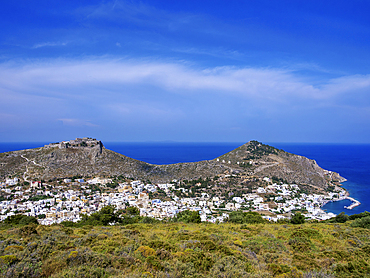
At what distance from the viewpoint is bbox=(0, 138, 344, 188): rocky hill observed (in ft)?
A: 133

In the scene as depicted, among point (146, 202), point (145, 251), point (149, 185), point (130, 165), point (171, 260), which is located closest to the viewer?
point (171, 260)

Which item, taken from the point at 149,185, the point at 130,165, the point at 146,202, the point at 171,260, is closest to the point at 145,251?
the point at 171,260

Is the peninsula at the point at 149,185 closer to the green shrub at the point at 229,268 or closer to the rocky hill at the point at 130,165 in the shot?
the rocky hill at the point at 130,165

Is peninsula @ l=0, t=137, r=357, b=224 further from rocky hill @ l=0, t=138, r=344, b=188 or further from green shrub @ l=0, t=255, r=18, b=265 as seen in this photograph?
green shrub @ l=0, t=255, r=18, b=265

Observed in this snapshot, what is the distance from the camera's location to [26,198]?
30.5 meters

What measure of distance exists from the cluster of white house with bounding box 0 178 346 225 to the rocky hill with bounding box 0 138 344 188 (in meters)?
4.62

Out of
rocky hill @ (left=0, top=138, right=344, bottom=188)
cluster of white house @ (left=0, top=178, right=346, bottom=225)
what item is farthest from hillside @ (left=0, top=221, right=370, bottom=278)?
rocky hill @ (left=0, top=138, right=344, bottom=188)

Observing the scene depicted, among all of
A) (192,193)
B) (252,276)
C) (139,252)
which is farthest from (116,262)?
(192,193)

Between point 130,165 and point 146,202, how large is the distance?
16814 millimetres

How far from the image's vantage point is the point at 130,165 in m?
49.9

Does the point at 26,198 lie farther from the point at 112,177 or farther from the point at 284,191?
the point at 284,191

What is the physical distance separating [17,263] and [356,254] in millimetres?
Result: 10739

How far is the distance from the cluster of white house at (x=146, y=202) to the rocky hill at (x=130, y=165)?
15.2ft

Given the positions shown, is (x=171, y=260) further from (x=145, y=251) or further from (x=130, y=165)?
(x=130, y=165)
